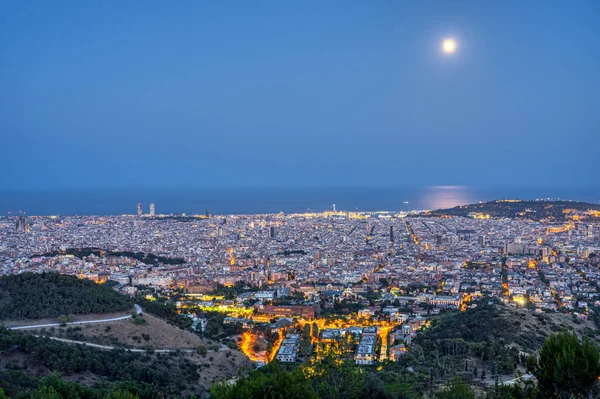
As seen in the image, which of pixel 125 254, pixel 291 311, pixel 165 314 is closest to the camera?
Result: pixel 165 314

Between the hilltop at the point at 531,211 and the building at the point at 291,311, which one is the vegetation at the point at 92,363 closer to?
the building at the point at 291,311

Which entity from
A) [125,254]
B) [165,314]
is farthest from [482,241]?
[165,314]

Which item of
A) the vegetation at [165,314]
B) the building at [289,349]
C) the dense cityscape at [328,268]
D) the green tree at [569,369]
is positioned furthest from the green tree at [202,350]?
the green tree at [569,369]

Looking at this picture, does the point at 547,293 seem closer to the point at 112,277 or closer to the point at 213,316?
the point at 213,316

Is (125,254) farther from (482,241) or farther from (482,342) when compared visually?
(482,342)

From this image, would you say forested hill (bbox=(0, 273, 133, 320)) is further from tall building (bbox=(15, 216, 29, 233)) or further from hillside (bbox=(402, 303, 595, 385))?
tall building (bbox=(15, 216, 29, 233))

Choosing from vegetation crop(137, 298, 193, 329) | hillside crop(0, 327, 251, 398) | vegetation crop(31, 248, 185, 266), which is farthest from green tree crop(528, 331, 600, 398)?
vegetation crop(31, 248, 185, 266)
